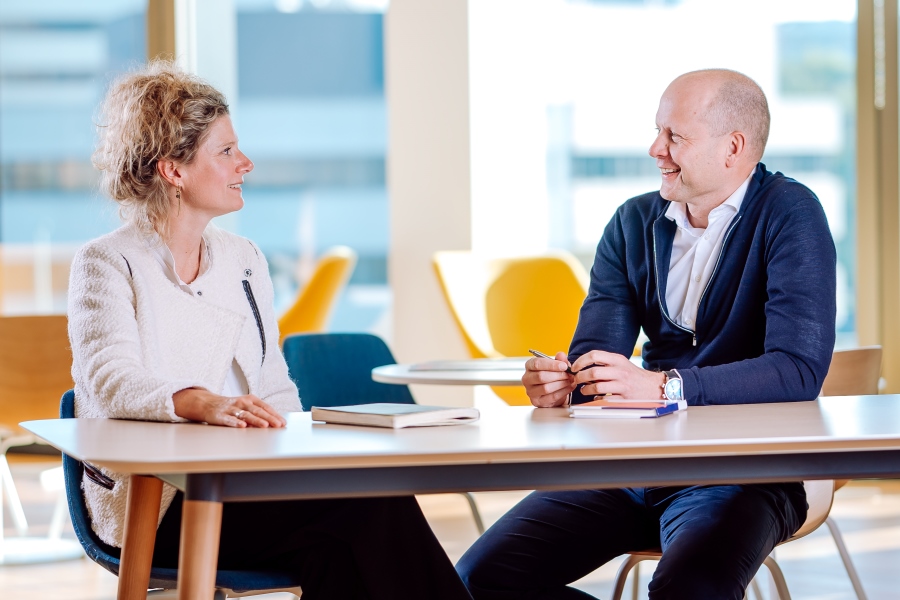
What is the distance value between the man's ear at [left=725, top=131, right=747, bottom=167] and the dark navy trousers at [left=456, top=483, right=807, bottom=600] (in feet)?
2.01

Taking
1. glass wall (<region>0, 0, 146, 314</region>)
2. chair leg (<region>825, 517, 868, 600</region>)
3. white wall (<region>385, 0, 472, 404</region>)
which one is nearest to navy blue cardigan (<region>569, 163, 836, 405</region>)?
chair leg (<region>825, 517, 868, 600</region>)

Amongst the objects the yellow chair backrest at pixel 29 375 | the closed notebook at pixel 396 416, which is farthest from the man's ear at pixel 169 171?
the yellow chair backrest at pixel 29 375

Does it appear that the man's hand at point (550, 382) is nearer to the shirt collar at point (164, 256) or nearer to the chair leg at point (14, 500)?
the shirt collar at point (164, 256)

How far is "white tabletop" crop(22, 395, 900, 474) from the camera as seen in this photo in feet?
4.30

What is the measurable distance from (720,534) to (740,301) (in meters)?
0.46

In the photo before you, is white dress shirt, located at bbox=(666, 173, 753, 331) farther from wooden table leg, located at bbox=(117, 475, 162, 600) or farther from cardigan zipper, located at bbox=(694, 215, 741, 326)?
wooden table leg, located at bbox=(117, 475, 162, 600)

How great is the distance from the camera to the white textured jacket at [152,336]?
5.89 feet

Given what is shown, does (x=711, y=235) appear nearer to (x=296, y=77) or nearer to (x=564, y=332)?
(x=564, y=332)

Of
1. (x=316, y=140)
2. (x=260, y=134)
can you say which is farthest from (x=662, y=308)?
(x=260, y=134)

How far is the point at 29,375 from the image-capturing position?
12.6 feet

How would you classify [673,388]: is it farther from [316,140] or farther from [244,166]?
[316,140]

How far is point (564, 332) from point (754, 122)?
2.58 metres

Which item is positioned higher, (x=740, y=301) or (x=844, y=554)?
(x=740, y=301)

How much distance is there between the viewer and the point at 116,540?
1.84m
